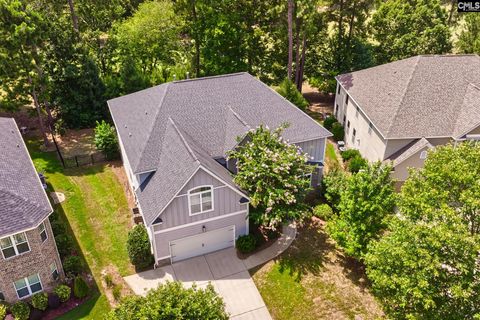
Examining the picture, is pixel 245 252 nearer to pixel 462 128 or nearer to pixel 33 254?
pixel 33 254

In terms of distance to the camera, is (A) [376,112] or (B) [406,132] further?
(A) [376,112]

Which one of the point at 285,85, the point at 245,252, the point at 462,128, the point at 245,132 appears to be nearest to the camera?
the point at 245,252

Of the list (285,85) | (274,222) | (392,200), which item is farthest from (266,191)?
(285,85)

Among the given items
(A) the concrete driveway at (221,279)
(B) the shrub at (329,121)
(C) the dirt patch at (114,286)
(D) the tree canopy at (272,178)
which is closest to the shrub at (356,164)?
(B) the shrub at (329,121)

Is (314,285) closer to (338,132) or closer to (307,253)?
(307,253)

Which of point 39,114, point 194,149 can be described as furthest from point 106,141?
point 194,149

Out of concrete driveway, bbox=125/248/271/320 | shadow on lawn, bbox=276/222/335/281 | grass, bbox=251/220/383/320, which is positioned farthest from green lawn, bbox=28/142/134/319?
shadow on lawn, bbox=276/222/335/281
